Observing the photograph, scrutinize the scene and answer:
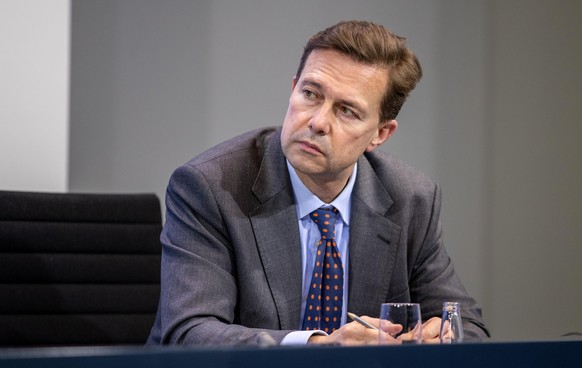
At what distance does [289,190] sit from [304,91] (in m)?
0.26

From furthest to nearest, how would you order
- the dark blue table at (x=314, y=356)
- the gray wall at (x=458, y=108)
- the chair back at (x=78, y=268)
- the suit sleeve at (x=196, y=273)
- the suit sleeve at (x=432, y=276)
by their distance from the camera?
1. the gray wall at (x=458, y=108)
2. the chair back at (x=78, y=268)
3. the suit sleeve at (x=432, y=276)
4. the suit sleeve at (x=196, y=273)
5. the dark blue table at (x=314, y=356)

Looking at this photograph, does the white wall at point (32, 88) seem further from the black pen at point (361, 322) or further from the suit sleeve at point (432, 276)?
the black pen at point (361, 322)

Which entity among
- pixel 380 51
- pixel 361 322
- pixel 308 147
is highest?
pixel 380 51

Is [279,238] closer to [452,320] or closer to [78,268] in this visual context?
[452,320]

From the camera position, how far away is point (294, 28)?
3.22 metres

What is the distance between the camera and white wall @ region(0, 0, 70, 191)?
2.46 meters

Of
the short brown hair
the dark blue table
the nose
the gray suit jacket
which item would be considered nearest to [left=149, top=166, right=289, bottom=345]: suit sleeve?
the gray suit jacket

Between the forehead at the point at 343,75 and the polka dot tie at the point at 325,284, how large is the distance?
0.32 metres

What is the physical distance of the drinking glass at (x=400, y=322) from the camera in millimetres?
1527

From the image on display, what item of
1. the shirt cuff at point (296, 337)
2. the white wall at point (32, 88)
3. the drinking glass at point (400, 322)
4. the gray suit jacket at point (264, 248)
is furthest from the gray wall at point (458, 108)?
the drinking glass at point (400, 322)

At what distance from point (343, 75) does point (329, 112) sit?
10 centimetres

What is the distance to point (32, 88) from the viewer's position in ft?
8.13

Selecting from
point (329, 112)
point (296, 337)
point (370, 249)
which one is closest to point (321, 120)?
point (329, 112)

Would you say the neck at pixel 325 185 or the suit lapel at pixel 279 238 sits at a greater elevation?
the neck at pixel 325 185
